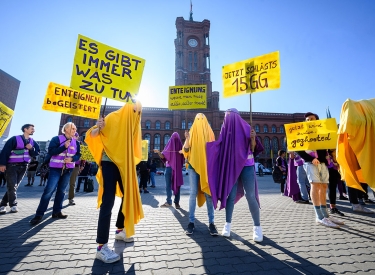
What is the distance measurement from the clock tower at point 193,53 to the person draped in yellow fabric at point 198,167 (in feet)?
155

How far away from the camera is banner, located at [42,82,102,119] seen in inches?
220

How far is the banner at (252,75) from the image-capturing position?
3961mm

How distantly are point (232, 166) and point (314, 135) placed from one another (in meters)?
2.14

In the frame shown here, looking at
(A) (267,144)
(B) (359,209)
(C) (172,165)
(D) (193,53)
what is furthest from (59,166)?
(D) (193,53)

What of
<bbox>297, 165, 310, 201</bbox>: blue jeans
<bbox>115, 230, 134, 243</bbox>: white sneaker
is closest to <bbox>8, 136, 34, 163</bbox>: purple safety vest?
<bbox>115, 230, 134, 243</bbox>: white sneaker

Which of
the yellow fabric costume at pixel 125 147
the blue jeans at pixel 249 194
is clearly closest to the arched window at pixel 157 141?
the blue jeans at pixel 249 194

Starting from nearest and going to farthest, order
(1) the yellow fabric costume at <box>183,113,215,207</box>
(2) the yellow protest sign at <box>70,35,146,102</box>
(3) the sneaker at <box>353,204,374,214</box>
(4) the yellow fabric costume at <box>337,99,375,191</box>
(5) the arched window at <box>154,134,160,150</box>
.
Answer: (4) the yellow fabric costume at <box>337,99,375,191</box> → (2) the yellow protest sign at <box>70,35,146,102</box> → (1) the yellow fabric costume at <box>183,113,215,207</box> → (3) the sneaker at <box>353,204,374,214</box> → (5) the arched window at <box>154,134,160,150</box>

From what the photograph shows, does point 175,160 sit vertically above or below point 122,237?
above

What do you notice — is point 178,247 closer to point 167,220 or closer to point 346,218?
point 167,220

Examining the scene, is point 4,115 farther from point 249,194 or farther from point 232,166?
point 249,194

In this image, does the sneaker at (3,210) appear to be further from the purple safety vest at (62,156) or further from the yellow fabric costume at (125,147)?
the yellow fabric costume at (125,147)

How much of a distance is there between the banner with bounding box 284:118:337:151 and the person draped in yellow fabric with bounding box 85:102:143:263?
11.5 ft

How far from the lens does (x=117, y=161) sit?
Answer: 8.24 ft

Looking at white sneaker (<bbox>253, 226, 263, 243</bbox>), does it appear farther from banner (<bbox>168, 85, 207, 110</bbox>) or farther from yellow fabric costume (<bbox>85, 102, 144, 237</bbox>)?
banner (<bbox>168, 85, 207, 110</bbox>)
